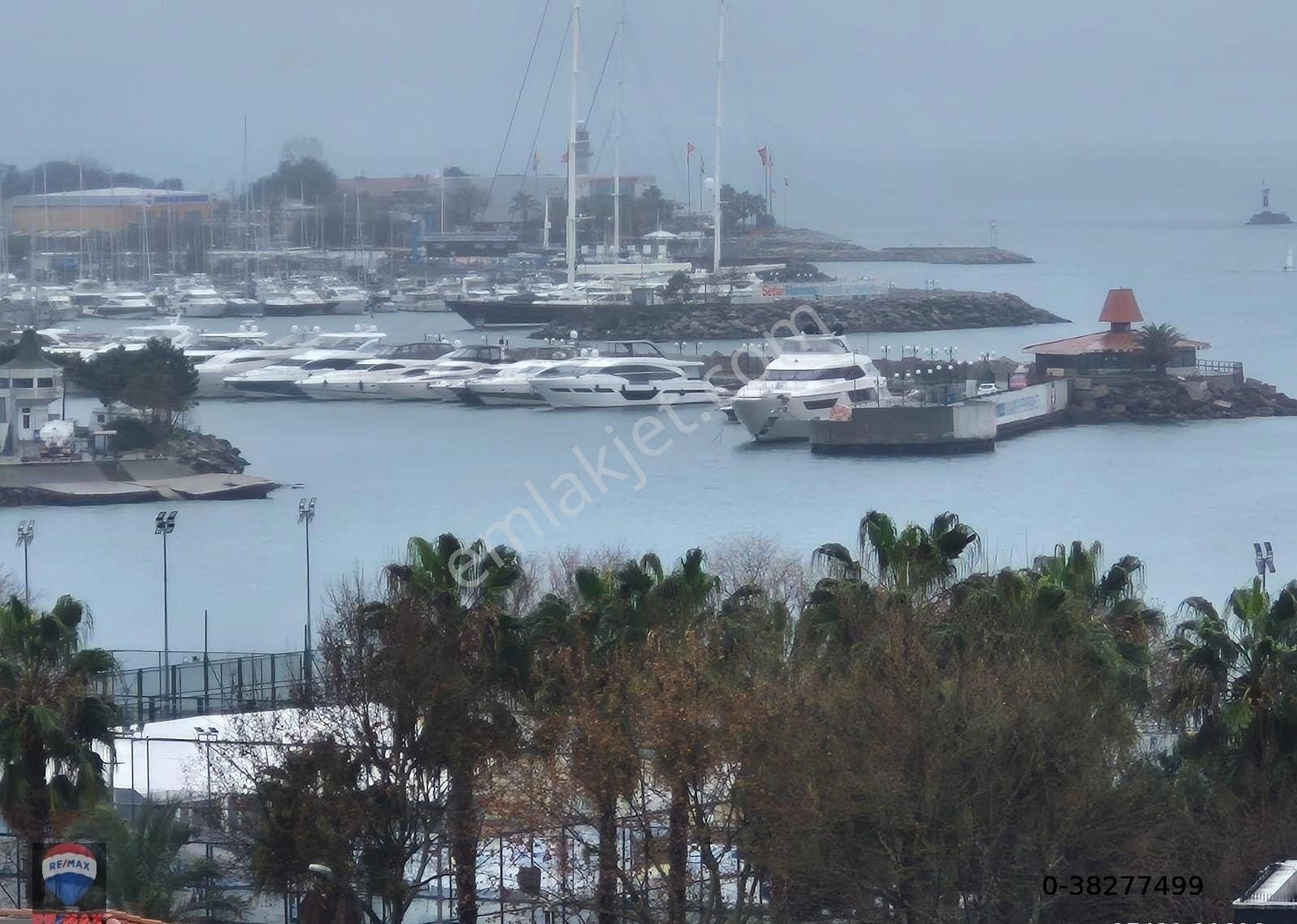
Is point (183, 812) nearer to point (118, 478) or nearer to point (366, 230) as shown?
point (118, 478)

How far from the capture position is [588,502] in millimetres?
21016

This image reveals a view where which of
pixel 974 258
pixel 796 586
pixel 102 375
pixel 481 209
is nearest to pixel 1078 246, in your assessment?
pixel 974 258

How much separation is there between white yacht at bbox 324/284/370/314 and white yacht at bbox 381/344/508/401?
1579 cm

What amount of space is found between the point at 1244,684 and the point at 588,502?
51.3ft

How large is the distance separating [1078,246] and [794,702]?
75554mm

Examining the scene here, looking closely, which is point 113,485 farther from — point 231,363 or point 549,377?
point 231,363

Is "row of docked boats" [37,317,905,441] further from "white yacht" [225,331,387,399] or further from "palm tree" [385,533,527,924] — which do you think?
"palm tree" [385,533,527,924]

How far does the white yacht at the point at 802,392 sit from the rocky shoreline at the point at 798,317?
11.6 metres

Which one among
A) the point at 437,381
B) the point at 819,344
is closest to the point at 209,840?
the point at 819,344

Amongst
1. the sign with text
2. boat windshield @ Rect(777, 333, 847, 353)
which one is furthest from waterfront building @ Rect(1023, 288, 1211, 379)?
the sign with text

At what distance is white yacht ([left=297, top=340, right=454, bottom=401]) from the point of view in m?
31.0

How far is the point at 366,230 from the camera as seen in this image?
6003 cm

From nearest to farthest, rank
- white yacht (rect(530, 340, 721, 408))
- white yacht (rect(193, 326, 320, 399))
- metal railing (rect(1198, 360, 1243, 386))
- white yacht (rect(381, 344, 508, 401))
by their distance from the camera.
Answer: white yacht (rect(530, 340, 721, 408)) < metal railing (rect(1198, 360, 1243, 386)) < white yacht (rect(381, 344, 508, 401)) < white yacht (rect(193, 326, 320, 399))

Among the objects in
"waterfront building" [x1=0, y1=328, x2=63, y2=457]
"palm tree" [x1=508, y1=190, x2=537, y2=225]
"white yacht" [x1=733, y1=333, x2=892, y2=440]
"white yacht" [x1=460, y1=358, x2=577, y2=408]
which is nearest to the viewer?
"waterfront building" [x1=0, y1=328, x2=63, y2=457]
